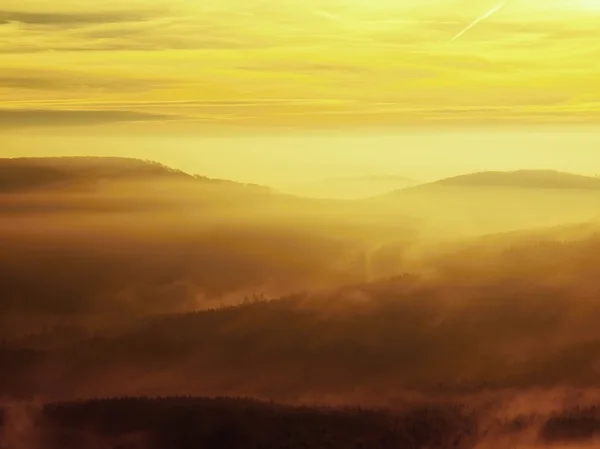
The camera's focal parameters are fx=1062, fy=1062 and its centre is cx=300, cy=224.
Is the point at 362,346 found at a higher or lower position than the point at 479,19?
lower

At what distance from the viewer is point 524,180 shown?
4.26 metres

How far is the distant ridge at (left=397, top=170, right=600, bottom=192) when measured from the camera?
4227 millimetres

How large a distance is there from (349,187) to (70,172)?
44.4 inches

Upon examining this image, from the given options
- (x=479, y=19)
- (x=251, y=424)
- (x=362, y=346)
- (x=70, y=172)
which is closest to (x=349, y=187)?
(x=362, y=346)

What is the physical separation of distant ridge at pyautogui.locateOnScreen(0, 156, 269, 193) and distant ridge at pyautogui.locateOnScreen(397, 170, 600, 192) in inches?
29.6

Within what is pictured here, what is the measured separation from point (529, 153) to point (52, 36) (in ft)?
6.47

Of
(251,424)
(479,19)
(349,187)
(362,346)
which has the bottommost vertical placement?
(251,424)

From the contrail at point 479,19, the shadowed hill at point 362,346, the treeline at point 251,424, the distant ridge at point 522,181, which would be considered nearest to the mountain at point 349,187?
the distant ridge at point 522,181

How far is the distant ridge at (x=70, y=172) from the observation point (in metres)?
4.27

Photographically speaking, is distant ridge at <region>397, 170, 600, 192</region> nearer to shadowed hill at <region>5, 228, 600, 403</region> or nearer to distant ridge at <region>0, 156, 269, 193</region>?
shadowed hill at <region>5, 228, 600, 403</region>

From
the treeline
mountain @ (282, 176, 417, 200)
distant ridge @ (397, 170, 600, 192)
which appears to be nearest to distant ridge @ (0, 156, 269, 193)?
mountain @ (282, 176, 417, 200)

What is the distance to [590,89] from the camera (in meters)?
4.24

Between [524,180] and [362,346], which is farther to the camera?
[524,180]

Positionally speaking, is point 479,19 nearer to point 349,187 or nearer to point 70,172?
point 349,187
